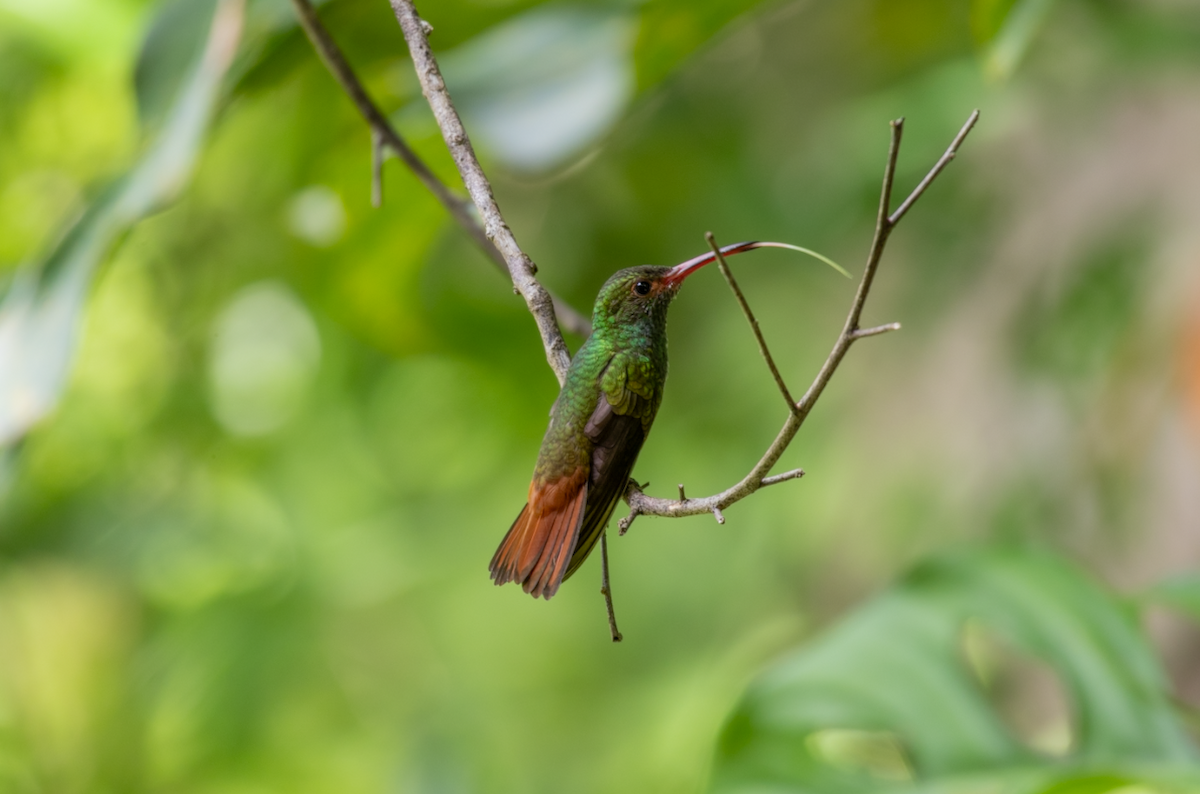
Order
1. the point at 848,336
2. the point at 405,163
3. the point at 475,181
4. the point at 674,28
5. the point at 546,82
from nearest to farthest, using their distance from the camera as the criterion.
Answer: the point at 848,336
the point at 475,181
the point at 405,163
the point at 674,28
the point at 546,82

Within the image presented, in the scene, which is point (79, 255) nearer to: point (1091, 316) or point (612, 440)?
point (612, 440)

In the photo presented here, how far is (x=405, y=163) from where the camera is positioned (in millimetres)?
1345

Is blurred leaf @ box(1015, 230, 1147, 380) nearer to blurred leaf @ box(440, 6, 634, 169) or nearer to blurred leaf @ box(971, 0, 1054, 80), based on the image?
blurred leaf @ box(971, 0, 1054, 80)

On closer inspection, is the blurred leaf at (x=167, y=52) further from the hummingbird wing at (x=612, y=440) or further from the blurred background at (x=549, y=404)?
the hummingbird wing at (x=612, y=440)

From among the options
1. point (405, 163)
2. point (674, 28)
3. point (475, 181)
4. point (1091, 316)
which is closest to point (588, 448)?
point (475, 181)

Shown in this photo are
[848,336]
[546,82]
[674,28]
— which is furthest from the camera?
[546,82]

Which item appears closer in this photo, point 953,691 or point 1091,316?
point 953,691

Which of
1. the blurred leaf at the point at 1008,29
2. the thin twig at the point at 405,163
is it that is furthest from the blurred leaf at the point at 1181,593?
the thin twig at the point at 405,163

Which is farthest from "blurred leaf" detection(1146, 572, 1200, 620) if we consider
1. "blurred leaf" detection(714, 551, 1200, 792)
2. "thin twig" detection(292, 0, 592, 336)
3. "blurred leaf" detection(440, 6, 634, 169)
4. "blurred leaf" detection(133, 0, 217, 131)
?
"blurred leaf" detection(133, 0, 217, 131)

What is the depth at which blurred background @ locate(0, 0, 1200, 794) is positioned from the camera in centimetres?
281

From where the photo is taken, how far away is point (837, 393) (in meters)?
3.71

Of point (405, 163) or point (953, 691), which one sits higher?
point (405, 163)

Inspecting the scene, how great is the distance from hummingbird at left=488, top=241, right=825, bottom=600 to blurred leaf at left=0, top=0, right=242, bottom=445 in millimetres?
793

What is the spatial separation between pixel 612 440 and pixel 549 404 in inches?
75.5
